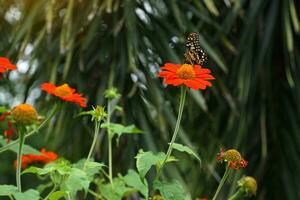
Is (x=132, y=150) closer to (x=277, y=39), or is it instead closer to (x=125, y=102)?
(x=125, y=102)

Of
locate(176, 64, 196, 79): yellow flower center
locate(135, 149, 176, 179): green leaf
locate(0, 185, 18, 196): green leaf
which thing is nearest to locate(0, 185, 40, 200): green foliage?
locate(0, 185, 18, 196): green leaf

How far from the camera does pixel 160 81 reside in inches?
91.7

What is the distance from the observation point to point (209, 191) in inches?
104

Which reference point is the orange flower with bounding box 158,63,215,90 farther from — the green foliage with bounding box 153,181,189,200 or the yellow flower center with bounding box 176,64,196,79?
the green foliage with bounding box 153,181,189,200

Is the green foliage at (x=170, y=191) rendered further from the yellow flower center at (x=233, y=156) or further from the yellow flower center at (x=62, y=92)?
the yellow flower center at (x=62, y=92)

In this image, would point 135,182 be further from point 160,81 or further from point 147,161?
point 160,81

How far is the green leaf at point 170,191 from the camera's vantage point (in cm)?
84

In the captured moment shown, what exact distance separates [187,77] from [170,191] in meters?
0.15

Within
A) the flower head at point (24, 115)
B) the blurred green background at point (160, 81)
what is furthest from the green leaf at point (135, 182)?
the blurred green background at point (160, 81)

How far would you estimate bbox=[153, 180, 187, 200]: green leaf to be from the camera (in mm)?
841

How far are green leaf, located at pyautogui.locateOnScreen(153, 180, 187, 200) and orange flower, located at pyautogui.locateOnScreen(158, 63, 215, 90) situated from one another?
5.2 inches

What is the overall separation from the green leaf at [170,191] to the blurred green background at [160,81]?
1174 millimetres

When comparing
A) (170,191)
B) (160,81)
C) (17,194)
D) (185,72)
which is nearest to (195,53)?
(185,72)

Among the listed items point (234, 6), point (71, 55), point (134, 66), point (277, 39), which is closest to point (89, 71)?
point (71, 55)
